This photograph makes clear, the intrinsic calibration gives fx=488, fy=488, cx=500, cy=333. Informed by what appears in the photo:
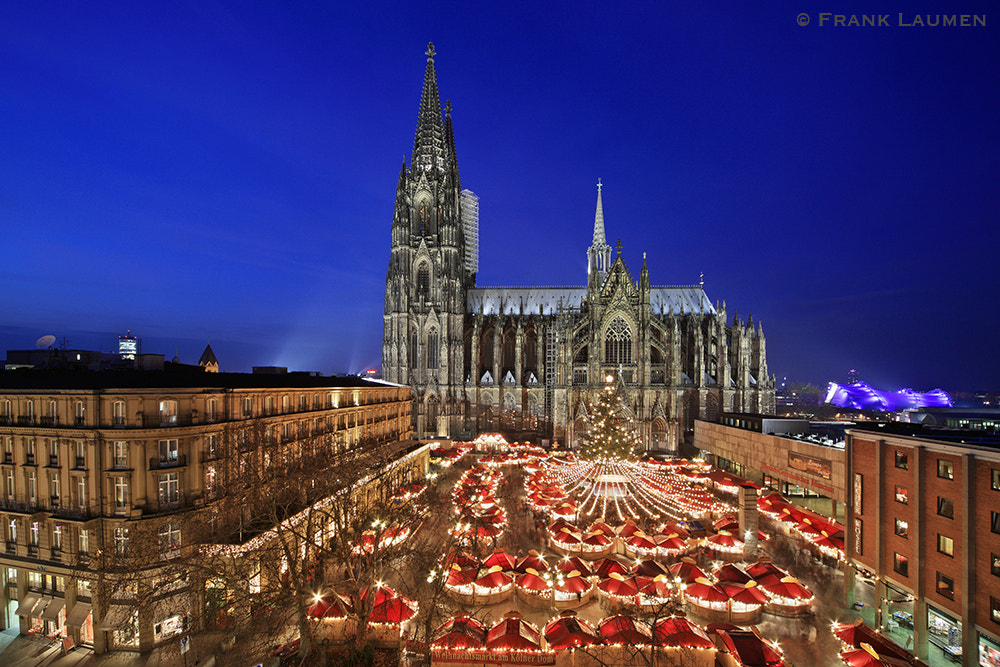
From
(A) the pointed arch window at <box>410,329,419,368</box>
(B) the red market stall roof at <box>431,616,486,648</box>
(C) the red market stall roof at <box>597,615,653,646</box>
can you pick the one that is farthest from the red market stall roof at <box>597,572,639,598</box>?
(A) the pointed arch window at <box>410,329,419,368</box>

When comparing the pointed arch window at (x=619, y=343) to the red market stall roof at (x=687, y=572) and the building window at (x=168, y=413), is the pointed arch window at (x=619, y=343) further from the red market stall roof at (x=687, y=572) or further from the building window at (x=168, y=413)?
the building window at (x=168, y=413)

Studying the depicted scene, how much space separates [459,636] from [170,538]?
44.2ft

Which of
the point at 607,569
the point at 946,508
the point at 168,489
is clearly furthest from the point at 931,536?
the point at 168,489

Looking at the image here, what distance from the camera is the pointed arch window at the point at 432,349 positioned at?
69625 millimetres

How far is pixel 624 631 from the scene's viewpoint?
58.9 ft

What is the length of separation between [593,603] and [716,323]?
53.5 meters

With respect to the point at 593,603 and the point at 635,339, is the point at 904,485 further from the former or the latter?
the point at 635,339

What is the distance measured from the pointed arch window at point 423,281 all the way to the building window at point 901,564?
5761cm

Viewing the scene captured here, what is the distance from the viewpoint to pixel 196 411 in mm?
22703

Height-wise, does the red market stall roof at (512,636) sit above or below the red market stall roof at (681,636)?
below

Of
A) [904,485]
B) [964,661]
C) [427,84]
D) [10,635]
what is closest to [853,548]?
[904,485]

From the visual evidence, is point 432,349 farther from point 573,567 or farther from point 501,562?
point 573,567

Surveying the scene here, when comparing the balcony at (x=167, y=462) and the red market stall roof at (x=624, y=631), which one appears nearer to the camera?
the red market stall roof at (x=624, y=631)

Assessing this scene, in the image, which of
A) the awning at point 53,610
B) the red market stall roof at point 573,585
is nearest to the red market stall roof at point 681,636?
the red market stall roof at point 573,585
